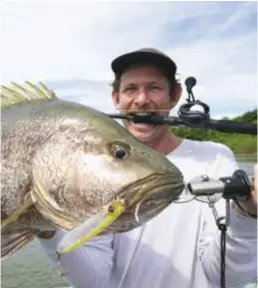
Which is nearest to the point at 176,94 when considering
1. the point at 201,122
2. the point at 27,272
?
the point at 201,122

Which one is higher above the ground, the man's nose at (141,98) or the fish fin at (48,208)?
the man's nose at (141,98)

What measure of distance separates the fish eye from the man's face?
925 mm

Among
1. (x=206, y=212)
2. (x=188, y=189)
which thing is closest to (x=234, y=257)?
(x=206, y=212)

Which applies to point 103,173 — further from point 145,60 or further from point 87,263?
point 145,60

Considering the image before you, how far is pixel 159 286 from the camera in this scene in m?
2.47

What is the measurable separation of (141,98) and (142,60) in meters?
0.26

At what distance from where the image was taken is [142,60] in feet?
9.42

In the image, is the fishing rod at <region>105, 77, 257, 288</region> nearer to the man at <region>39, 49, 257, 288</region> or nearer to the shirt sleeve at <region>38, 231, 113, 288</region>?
the man at <region>39, 49, 257, 288</region>

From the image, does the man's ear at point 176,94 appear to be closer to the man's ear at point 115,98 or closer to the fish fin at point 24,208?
the man's ear at point 115,98

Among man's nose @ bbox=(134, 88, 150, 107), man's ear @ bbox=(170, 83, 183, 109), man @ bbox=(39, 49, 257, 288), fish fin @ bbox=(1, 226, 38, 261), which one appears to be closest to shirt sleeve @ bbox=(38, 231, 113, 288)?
man @ bbox=(39, 49, 257, 288)

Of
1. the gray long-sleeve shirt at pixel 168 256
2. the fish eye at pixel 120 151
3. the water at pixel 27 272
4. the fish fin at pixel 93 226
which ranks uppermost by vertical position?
the fish eye at pixel 120 151

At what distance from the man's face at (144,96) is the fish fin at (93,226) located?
1.12 m

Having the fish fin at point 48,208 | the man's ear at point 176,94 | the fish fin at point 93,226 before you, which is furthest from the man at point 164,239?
the fish fin at point 93,226

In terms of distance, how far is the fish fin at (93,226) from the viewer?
4.88 ft
